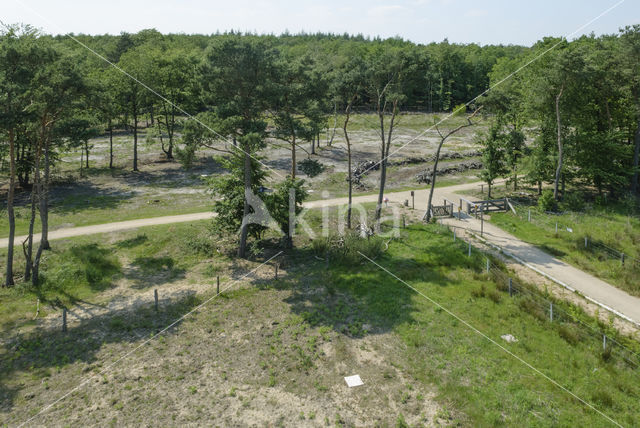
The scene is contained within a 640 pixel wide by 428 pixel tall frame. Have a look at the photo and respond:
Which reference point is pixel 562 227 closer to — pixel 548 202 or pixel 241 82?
pixel 548 202

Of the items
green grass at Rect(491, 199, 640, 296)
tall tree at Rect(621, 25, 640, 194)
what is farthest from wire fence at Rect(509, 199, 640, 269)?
tall tree at Rect(621, 25, 640, 194)

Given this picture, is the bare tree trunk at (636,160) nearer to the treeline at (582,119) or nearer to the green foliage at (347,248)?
the treeline at (582,119)

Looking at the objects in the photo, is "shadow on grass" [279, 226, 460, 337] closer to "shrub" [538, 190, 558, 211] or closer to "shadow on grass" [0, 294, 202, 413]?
"shadow on grass" [0, 294, 202, 413]

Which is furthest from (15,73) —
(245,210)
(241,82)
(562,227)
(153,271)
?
(562,227)

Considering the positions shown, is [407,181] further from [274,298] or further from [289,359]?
[289,359]

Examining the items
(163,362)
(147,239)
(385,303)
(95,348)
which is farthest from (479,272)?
(147,239)
